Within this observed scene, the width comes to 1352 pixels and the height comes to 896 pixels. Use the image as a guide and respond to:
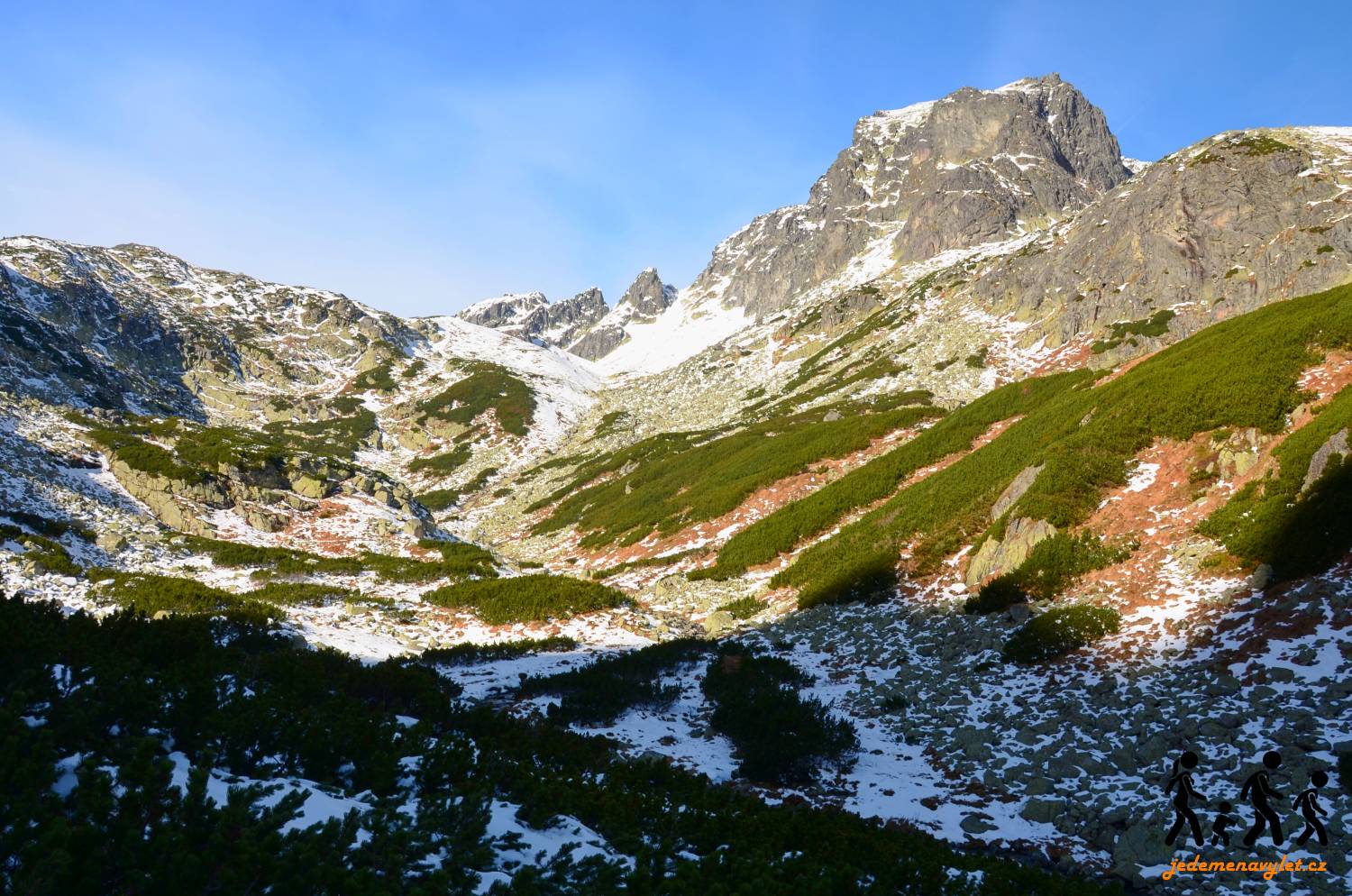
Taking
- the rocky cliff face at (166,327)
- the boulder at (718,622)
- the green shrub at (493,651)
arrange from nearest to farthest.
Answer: the green shrub at (493,651), the boulder at (718,622), the rocky cliff face at (166,327)

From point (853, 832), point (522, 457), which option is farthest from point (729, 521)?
point (522, 457)

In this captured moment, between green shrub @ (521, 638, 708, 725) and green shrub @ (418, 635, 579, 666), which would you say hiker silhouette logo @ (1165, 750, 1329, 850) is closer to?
Answer: green shrub @ (521, 638, 708, 725)

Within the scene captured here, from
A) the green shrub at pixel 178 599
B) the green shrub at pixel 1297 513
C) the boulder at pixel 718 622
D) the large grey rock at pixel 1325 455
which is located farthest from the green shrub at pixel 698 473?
the large grey rock at pixel 1325 455

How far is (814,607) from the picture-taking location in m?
24.2

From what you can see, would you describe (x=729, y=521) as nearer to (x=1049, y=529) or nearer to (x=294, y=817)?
(x=1049, y=529)

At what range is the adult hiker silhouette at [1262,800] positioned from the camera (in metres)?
8.75

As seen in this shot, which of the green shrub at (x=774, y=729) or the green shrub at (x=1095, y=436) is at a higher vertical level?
the green shrub at (x=1095, y=436)

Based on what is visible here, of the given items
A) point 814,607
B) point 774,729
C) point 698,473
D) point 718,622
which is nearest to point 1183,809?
point 774,729

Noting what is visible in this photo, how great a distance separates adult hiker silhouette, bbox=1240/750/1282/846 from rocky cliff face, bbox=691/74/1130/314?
138480mm

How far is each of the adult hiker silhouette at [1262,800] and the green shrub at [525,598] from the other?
63.2 feet

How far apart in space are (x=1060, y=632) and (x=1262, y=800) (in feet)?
23.3

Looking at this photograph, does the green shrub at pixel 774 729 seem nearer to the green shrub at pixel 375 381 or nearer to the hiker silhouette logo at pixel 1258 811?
the hiker silhouette logo at pixel 1258 811

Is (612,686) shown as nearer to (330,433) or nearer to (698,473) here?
(698,473)

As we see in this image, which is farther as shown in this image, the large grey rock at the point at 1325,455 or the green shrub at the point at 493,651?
the green shrub at the point at 493,651
